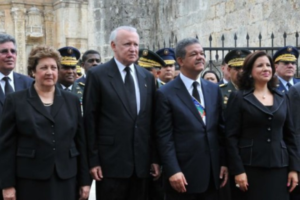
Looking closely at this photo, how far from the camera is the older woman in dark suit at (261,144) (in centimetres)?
451

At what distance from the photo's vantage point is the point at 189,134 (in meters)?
4.50

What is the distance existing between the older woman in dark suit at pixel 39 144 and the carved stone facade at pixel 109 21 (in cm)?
716

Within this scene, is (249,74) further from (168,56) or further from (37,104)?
(168,56)

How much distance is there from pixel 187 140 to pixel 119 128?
1.97 feet

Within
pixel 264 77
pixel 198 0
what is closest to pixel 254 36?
pixel 198 0

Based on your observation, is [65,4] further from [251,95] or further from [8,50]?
[251,95]

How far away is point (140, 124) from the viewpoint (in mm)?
4570

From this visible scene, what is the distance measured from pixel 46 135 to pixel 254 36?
23.7ft

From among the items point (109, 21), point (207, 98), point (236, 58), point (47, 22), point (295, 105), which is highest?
point (47, 22)

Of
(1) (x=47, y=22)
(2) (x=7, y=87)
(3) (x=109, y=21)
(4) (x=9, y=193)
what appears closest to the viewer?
(4) (x=9, y=193)

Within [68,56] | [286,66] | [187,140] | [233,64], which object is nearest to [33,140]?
[187,140]

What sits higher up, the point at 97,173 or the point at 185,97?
the point at 185,97

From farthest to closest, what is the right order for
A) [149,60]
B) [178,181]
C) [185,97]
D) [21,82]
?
[149,60], [21,82], [185,97], [178,181]

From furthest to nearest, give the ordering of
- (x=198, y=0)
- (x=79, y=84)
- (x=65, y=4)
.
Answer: (x=65, y=4)
(x=198, y=0)
(x=79, y=84)
